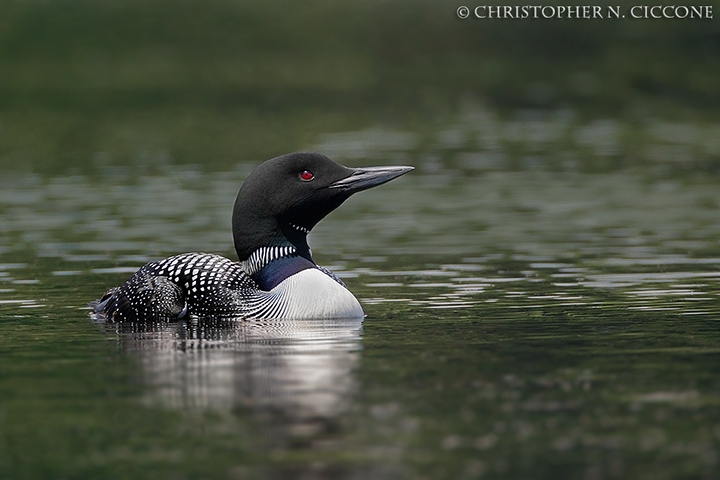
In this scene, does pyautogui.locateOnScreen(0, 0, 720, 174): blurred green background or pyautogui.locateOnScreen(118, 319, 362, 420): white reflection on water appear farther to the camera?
pyautogui.locateOnScreen(0, 0, 720, 174): blurred green background

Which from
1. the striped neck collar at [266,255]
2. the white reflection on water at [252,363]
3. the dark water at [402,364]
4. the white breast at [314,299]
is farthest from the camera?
the striped neck collar at [266,255]

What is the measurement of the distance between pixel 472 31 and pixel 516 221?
87.6 ft

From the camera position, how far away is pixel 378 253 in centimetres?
1162

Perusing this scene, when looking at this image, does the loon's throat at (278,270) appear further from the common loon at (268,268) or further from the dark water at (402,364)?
the dark water at (402,364)

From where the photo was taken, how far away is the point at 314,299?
814 centimetres

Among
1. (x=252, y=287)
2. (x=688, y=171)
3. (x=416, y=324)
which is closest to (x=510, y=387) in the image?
(x=416, y=324)

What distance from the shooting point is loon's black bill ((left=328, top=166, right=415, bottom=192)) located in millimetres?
8492

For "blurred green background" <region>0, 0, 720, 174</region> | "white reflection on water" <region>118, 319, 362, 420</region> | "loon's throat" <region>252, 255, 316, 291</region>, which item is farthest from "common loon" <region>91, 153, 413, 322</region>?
"blurred green background" <region>0, 0, 720, 174</region>

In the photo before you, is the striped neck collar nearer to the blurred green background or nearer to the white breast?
the white breast

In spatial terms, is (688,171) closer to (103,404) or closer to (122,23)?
(103,404)

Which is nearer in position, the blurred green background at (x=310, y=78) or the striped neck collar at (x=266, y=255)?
the striped neck collar at (x=266, y=255)

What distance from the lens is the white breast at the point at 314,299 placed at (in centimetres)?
812

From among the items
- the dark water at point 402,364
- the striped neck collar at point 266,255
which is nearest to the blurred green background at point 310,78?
the dark water at point 402,364

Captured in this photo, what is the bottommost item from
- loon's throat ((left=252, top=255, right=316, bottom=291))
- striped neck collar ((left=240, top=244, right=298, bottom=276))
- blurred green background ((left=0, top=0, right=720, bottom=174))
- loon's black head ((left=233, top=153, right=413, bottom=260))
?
loon's throat ((left=252, top=255, right=316, bottom=291))
